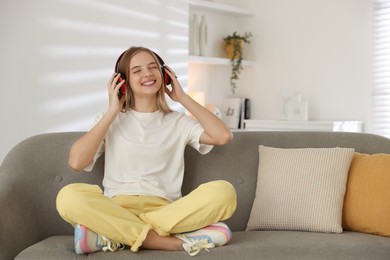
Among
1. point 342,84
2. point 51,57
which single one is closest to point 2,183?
point 51,57

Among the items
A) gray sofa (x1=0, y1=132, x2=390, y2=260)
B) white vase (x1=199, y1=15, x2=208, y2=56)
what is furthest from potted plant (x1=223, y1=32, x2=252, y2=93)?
gray sofa (x1=0, y1=132, x2=390, y2=260)

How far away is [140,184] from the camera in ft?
9.38

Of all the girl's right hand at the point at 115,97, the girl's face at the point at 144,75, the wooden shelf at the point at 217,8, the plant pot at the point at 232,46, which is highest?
the wooden shelf at the point at 217,8

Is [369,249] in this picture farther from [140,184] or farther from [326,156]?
[140,184]

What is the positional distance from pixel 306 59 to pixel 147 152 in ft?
11.3

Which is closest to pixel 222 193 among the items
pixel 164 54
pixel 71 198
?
pixel 71 198

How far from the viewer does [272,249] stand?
257 cm

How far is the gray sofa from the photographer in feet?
8.41

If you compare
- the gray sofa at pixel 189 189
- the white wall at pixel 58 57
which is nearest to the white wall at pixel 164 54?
the white wall at pixel 58 57

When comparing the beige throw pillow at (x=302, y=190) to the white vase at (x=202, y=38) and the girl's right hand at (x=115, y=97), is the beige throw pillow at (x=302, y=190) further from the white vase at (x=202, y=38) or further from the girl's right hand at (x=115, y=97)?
the white vase at (x=202, y=38)

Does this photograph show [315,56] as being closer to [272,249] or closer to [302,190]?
[302,190]

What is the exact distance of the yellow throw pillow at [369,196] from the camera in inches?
114

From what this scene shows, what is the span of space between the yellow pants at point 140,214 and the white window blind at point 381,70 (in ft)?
10.5

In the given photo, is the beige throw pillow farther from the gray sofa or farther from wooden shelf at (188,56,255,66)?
wooden shelf at (188,56,255,66)
